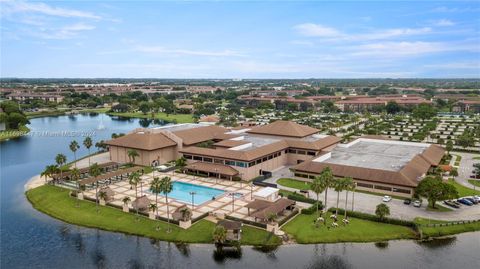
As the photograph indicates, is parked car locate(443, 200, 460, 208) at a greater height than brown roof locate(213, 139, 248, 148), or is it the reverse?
brown roof locate(213, 139, 248, 148)

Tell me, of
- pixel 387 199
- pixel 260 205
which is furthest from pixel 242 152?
pixel 387 199

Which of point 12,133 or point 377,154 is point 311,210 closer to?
point 377,154

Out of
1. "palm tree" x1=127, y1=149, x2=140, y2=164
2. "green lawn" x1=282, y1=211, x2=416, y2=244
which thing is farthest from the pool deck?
"green lawn" x1=282, y1=211, x2=416, y2=244

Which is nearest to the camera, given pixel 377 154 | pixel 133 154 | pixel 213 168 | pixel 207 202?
pixel 207 202

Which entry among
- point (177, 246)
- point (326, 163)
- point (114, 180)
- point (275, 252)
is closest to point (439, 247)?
point (275, 252)

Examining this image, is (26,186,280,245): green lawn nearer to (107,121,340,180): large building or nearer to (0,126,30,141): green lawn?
(107,121,340,180): large building

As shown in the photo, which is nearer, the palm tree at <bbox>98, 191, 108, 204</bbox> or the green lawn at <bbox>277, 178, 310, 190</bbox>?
the palm tree at <bbox>98, 191, 108, 204</bbox>
